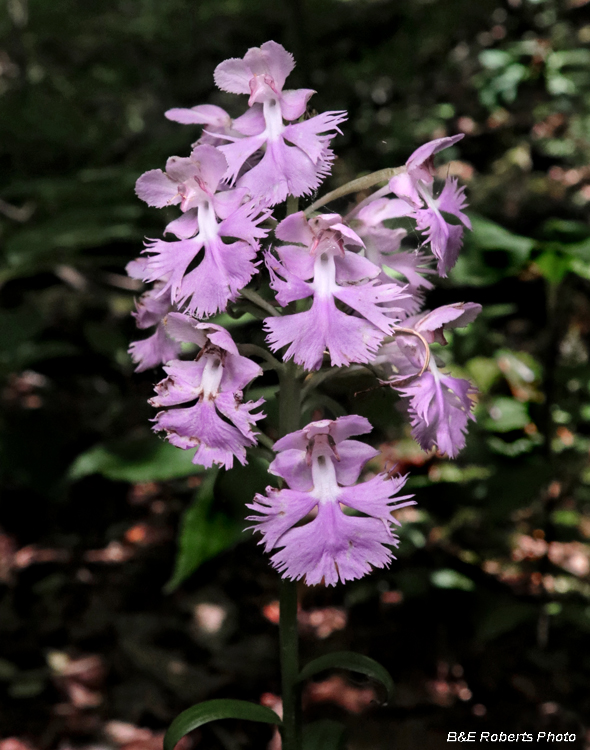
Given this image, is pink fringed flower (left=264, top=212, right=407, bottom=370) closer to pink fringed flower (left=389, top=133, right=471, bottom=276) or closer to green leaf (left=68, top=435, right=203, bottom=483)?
pink fringed flower (left=389, top=133, right=471, bottom=276)

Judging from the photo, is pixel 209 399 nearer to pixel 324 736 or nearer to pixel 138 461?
pixel 324 736

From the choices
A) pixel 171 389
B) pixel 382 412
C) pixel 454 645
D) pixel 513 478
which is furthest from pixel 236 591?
pixel 171 389

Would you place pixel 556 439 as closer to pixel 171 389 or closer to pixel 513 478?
pixel 513 478

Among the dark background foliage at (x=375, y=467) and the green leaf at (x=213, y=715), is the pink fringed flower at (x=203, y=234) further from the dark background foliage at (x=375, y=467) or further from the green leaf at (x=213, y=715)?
the green leaf at (x=213, y=715)

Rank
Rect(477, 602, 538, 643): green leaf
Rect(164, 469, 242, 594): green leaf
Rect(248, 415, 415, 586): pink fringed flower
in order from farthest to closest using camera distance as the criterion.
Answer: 1. Rect(477, 602, 538, 643): green leaf
2. Rect(164, 469, 242, 594): green leaf
3. Rect(248, 415, 415, 586): pink fringed flower

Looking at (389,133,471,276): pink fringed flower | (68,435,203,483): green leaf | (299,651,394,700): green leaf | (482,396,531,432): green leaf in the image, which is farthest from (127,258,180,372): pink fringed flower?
(482,396,531,432): green leaf

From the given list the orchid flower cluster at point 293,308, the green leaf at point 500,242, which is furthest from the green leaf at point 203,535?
the green leaf at point 500,242

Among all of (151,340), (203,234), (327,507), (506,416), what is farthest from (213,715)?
(506,416)

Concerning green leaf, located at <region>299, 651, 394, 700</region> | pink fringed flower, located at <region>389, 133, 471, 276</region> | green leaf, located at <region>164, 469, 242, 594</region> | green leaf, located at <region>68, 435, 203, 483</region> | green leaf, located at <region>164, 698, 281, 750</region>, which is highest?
pink fringed flower, located at <region>389, 133, 471, 276</region>
